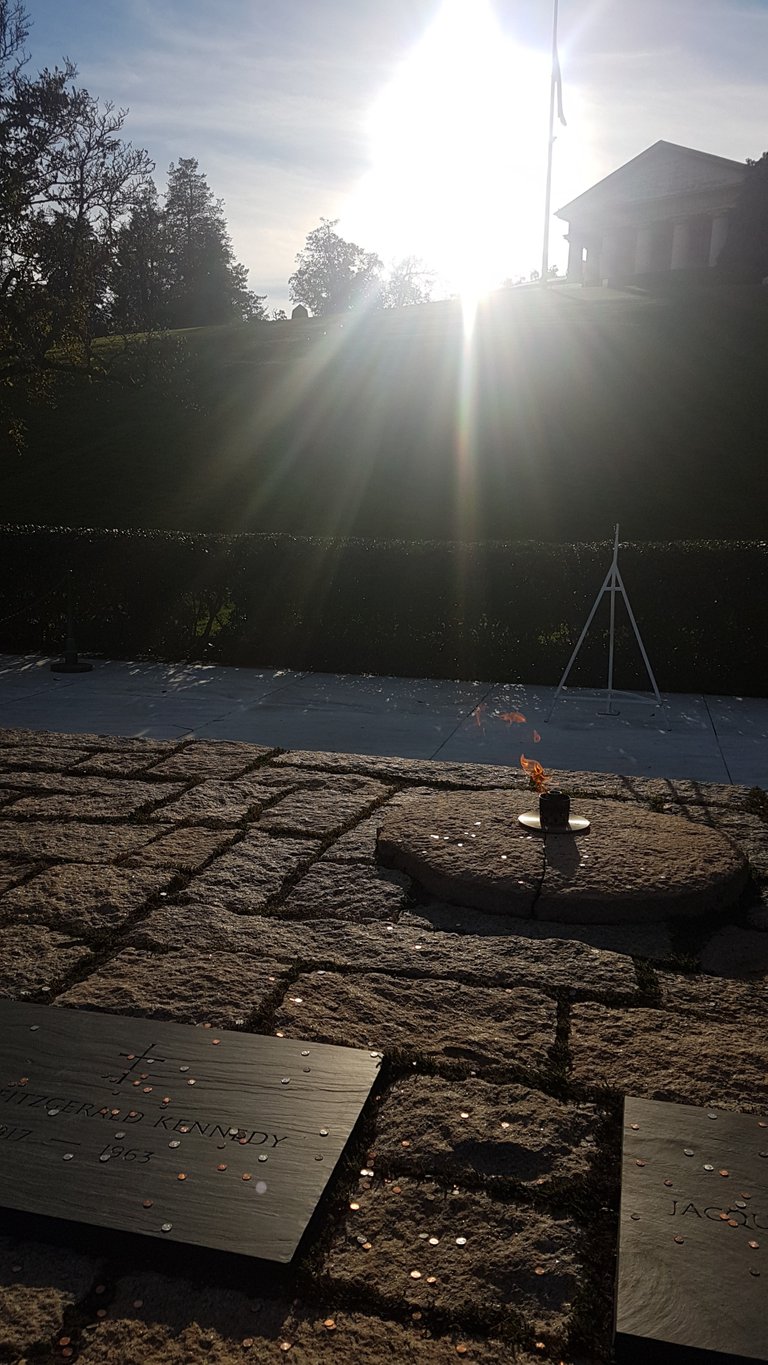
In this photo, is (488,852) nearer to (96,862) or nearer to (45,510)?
(96,862)

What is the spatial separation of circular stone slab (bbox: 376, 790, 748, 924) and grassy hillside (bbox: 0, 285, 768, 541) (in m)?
14.5

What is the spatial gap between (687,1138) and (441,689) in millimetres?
6595

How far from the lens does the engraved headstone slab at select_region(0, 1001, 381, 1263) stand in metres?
2.09

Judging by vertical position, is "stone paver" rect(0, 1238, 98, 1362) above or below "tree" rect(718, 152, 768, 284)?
below

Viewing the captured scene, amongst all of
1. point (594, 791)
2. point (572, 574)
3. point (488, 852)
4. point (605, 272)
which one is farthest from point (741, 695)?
point (605, 272)

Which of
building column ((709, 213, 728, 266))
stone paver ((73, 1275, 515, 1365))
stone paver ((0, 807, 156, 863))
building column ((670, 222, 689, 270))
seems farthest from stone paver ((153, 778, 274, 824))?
building column ((670, 222, 689, 270))

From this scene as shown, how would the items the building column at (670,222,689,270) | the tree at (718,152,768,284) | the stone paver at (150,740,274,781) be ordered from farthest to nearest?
the building column at (670,222,689,270) → the tree at (718,152,768,284) → the stone paver at (150,740,274,781)

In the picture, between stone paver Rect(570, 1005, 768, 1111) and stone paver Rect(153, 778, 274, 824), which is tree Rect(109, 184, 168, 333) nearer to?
stone paver Rect(153, 778, 274, 824)

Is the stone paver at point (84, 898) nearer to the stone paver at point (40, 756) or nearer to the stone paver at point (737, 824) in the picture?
the stone paver at point (40, 756)

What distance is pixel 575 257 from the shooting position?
55312 millimetres

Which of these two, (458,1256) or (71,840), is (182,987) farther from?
(71,840)

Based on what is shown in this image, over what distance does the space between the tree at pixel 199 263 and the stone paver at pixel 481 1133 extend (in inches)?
1931

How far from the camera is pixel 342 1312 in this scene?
1.94 m

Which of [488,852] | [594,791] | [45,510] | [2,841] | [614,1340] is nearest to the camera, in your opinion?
[614,1340]
